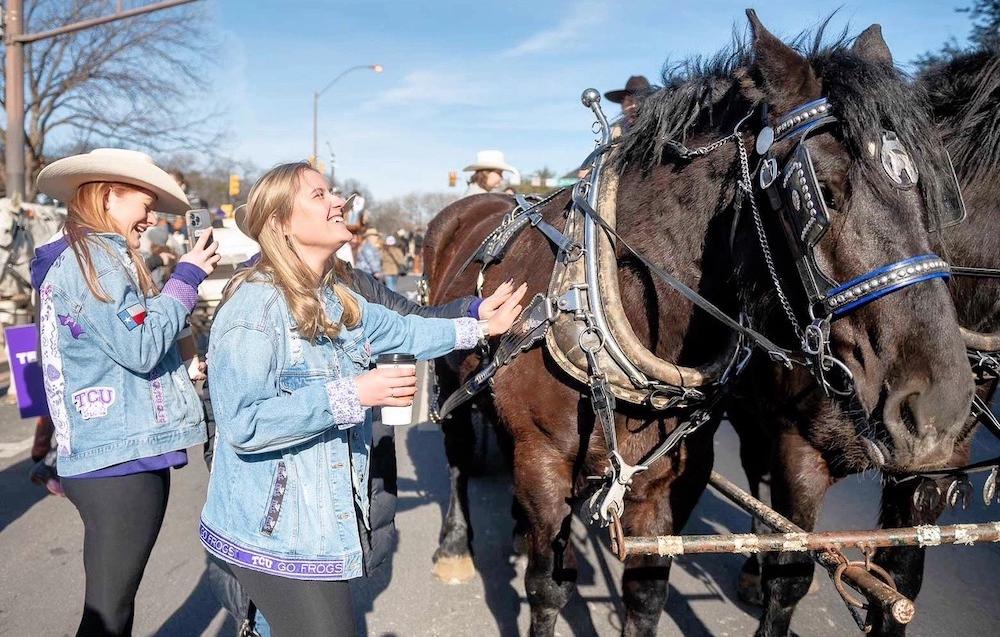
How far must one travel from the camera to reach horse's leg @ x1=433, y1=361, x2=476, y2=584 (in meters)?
3.57

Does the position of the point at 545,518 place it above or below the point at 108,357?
below

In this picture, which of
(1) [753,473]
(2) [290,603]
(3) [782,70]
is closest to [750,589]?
(1) [753,473]

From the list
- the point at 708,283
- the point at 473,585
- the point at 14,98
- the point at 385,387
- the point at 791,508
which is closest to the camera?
the point at 385,387

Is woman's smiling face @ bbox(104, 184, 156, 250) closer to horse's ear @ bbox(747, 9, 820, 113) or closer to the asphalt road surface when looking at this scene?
the asphalt road surface

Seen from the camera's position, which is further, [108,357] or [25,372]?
[25,372]

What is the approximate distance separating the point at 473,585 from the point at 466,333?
6.09ft

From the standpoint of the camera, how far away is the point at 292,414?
1.56 m

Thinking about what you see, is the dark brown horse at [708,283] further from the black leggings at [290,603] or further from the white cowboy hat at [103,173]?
the white cowboy hat at [103,173]

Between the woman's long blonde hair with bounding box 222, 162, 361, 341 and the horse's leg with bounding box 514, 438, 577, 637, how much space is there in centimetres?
86

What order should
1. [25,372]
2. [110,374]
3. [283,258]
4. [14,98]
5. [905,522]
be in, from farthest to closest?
[14,98] → [25,372] → [905,522] → [110,374] → [283,258]

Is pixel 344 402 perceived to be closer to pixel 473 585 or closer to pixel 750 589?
pixel 473 585

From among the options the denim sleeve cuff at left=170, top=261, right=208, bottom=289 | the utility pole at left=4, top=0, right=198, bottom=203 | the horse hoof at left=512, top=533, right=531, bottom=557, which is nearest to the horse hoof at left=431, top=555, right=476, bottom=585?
the horse hoof at left=512, top=533, right=531, bottom=557

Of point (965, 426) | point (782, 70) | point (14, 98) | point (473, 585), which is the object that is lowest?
point (473, 585)

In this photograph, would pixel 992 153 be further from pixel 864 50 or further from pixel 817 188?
pixel 817 188
